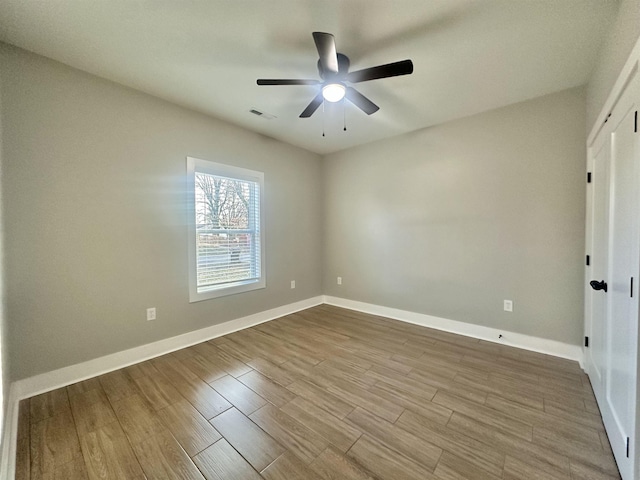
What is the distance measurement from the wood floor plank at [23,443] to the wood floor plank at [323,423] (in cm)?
136

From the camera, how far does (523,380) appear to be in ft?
6.86

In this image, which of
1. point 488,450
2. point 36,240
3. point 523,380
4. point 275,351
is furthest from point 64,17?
point 523,380

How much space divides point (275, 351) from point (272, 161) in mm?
2565

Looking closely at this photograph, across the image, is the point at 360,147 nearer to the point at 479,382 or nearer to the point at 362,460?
the point at 479,382

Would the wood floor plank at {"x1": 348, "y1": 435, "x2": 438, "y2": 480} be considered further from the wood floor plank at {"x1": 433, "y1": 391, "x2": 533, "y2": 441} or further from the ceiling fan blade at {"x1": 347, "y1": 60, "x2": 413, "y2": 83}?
the ceiling fan blade at {"x1": 347, "y1": 60, "x2": 413, "y2": 83}

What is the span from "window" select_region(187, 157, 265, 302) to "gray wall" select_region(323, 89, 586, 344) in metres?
1.55

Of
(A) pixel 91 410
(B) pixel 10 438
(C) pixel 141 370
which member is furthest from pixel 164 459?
(C) pixel 141 370

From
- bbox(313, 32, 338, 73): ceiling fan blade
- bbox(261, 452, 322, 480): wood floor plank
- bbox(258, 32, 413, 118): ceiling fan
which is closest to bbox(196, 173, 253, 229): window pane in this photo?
bbox(258, 32, 413, 118): ceiling fan

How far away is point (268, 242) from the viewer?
3646 millimetres

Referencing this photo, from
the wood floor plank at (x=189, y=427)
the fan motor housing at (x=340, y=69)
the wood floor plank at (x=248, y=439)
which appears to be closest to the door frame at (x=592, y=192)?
the fan motor housing at (x=340, y=69)

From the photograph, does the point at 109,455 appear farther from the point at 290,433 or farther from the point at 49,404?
the point at 290,433

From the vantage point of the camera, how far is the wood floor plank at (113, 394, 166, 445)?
5.08 ft

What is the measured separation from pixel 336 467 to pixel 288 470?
0.83 ft

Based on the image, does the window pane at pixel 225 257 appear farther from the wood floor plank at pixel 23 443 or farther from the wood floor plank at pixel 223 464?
the wood floor plank at pixel 223 464
